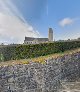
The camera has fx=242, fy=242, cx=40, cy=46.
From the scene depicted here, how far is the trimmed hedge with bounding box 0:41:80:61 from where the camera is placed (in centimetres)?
2548

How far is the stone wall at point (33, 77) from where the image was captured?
45.4 feet

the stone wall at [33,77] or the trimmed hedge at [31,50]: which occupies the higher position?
the trimmed hedge at [31,50]

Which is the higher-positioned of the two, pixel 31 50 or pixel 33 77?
pixel 31 50

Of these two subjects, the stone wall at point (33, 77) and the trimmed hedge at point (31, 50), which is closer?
the stone wall at point (33, 77)

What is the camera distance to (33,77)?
1434 centimetres

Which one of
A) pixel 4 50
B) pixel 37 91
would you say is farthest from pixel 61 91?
pixel 4 50

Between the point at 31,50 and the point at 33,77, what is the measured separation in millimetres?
11533

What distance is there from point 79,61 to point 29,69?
512 centimetres

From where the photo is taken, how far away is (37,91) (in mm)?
14234

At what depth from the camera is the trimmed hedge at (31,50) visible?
25.5 meters

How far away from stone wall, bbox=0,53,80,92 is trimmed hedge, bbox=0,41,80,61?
9242mm

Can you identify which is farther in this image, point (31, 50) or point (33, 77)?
point (31, 50)

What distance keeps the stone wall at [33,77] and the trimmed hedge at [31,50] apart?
9.24 m

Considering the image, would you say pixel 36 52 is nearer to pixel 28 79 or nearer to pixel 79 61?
pixel 79 61
